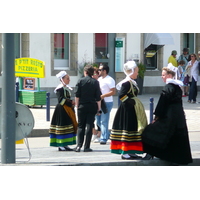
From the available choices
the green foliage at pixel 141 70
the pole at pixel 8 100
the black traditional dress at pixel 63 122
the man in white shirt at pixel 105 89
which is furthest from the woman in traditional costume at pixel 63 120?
the green foliage at pixel 141 70

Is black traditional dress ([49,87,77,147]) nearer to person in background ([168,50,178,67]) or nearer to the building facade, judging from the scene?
the building facade

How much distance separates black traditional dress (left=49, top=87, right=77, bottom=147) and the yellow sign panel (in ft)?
25.0

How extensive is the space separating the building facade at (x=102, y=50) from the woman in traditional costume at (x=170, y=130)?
1341cm

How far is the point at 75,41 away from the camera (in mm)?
21875

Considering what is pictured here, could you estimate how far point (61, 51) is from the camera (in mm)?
22062

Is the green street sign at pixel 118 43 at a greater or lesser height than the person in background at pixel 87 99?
greater

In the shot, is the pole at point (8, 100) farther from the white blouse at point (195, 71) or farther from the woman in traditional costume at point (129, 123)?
the white blouse at point (195, 71)

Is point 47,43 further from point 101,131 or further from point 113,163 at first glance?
point 113,163

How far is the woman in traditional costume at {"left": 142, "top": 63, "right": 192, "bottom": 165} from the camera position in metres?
7.90

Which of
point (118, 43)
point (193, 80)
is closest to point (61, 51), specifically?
point (118, 43)

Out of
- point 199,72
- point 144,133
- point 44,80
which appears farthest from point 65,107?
point 44,80

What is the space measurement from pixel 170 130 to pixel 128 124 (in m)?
0.65

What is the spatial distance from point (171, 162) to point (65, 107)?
2.50m

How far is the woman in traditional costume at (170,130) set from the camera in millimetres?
7898
